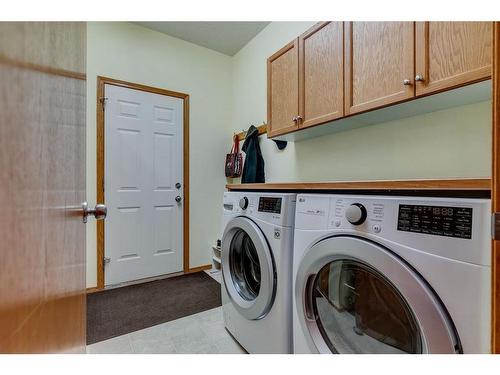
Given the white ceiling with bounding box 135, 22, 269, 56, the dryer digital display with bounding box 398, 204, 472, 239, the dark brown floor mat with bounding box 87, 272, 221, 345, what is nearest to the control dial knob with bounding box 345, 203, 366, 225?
the dryer digital display with bounding box 398, 204, 472, 239

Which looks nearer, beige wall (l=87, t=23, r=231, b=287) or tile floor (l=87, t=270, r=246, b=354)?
tile floor (l=87, t=270, r=246, b=354)

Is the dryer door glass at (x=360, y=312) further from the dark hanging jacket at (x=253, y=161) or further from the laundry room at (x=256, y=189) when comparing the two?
the dark hanging jacket at (x=253, y=161)

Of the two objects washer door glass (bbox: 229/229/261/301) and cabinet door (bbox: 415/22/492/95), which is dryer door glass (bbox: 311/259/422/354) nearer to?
washer door glass (bbox: 229/229/261/301)

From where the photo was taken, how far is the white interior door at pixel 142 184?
225 centimetres

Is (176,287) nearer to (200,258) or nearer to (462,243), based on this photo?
(200,258)

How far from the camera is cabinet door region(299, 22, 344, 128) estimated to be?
51.8 inches

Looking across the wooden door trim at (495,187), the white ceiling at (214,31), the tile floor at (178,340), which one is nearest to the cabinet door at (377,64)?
the wooden door trim at (495,187)

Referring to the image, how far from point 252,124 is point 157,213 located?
1.38 m

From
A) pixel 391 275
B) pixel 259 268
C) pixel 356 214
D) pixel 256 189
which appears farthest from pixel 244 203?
pixel 391 275

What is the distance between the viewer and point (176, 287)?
7.38ft

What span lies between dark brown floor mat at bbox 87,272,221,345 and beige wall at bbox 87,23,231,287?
312mm

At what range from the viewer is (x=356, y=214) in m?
0.76

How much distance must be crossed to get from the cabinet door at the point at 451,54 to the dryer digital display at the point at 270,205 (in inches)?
30.4
